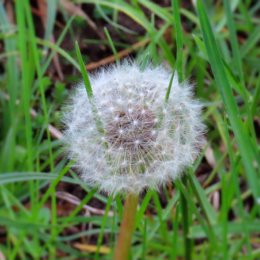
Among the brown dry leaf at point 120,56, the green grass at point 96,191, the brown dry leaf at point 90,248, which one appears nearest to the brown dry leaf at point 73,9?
the green grass at point 96,191

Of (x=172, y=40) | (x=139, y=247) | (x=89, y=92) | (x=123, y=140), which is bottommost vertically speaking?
(x=139, y=247)

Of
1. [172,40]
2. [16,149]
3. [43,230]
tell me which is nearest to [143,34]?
[172,40]

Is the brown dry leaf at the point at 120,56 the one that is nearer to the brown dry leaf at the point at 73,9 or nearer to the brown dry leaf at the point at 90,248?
the brown dry leaf at the point at 73,9

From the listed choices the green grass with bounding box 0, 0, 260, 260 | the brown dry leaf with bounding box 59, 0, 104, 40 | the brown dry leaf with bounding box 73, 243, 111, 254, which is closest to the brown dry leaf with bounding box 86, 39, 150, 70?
the green grass with bounding box 0, 0, 260, 260

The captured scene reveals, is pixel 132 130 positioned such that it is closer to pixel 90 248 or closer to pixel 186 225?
pixel 186 225

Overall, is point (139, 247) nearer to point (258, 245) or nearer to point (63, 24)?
point (258, 245)

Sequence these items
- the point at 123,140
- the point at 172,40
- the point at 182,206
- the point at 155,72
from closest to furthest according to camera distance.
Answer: the point at 123,140
the point at 155,72
the point at 182,206
the point at 172,40

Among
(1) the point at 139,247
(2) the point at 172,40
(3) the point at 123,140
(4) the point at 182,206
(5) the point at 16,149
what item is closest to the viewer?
(3) the point at 123,140

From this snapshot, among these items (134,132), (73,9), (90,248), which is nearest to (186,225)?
(90,248)
